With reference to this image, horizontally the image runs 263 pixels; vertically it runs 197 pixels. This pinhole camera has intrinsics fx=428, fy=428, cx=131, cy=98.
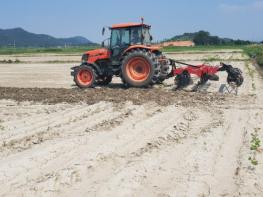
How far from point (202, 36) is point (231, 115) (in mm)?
84731

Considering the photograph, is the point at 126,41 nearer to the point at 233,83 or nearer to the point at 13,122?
the point at 233,83

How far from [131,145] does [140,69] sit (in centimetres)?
685

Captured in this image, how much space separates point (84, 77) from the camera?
14.3 metres

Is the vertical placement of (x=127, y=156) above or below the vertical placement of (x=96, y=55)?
below

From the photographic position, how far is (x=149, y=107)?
10359mm

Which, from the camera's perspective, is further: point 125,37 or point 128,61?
point 125,37

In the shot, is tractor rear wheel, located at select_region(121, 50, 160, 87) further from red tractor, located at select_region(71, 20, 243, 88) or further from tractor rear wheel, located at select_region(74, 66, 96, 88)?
tractor rear wheel, located at select_region(74, 66, 96, 88)

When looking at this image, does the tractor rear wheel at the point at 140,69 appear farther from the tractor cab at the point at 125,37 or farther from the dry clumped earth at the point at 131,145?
→ the dry clumped earth at the point at 131,145

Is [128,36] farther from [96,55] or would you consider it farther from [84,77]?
[84,77]

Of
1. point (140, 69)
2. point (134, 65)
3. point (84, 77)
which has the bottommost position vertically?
point (84, 77)

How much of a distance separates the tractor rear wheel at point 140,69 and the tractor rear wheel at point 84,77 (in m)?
1.32

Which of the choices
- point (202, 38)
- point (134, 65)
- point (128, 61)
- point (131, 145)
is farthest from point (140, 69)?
point (202, 38)

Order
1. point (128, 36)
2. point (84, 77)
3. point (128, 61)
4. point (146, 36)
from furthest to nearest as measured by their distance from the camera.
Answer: point (84, 77) < point (146, 36) < point (128, 36) < point (128, 61)

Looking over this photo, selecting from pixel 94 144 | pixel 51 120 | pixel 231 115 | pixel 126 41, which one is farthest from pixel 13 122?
pixel 126 41
